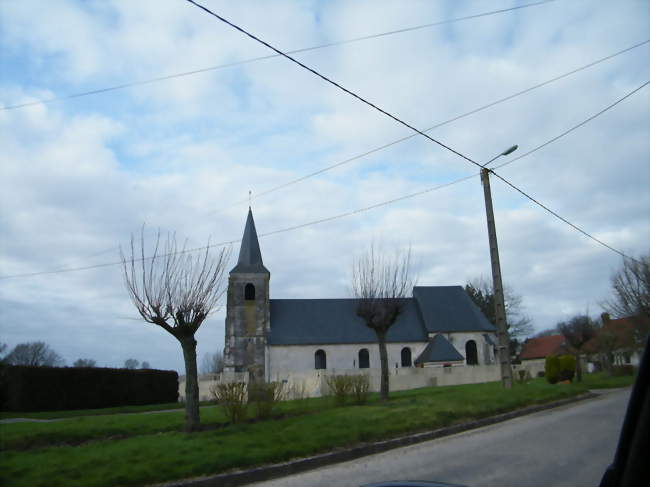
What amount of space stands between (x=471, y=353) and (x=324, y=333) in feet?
48.2

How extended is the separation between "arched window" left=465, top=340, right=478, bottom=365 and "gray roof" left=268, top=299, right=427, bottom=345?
4556 mm

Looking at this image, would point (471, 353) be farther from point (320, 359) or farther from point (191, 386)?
point (191, 386)

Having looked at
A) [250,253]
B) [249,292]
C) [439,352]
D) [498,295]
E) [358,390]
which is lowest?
[358,390]

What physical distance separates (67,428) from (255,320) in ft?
110

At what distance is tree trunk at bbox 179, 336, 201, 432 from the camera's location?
12.4m

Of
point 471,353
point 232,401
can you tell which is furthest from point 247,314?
point 232,401

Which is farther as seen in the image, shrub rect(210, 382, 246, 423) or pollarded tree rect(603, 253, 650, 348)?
pollarded tree rect(603, 253, 650, 348)

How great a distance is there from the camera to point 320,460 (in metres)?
9.48

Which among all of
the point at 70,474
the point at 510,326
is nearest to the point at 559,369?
the point at 70,474

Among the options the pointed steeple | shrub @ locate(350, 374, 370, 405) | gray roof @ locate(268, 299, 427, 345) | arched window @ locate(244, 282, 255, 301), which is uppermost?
the pointed steeple

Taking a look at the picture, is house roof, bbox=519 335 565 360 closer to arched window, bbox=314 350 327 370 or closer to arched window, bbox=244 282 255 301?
arched window, bbox=314 350 327 370

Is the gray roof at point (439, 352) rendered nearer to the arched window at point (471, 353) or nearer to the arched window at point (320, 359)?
the arched window at point (471, 353)

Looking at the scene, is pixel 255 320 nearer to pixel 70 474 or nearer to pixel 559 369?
pixel 559 369

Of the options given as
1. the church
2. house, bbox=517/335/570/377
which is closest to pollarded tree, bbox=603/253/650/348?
the church
